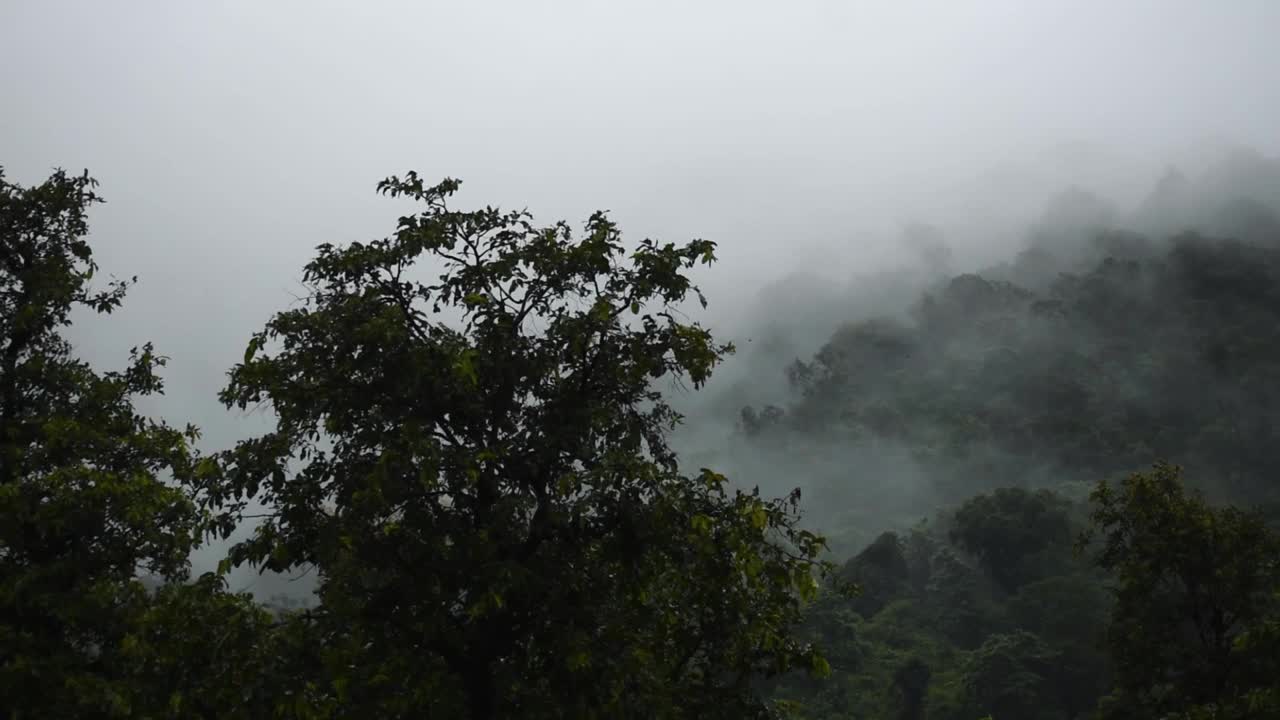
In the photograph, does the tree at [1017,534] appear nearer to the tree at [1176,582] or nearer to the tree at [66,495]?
the tree at [1176,582]

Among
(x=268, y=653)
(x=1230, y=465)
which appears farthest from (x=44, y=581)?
(x=1230, y=465)

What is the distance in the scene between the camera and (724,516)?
28.4ft

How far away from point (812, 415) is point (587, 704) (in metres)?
195

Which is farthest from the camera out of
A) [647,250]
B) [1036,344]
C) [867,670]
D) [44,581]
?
[1036,344]

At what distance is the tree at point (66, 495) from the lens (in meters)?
11.1

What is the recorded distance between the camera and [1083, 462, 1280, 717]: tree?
19.5 metres

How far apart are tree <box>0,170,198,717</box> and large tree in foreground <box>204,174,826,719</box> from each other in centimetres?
362

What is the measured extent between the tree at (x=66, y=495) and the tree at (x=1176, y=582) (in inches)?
799

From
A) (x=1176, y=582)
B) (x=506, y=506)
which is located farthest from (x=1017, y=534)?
(x=506, y=506)

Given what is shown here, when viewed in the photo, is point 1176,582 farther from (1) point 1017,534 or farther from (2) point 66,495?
(1) point 1017,534

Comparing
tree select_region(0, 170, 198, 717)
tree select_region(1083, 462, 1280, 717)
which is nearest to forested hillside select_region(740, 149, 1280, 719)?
tree select_region(1083, 462, 1280, 717)

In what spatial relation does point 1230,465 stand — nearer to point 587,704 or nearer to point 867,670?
point 867,670

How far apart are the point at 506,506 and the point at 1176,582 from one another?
20.5 meters

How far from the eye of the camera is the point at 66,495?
11391 millimetres
